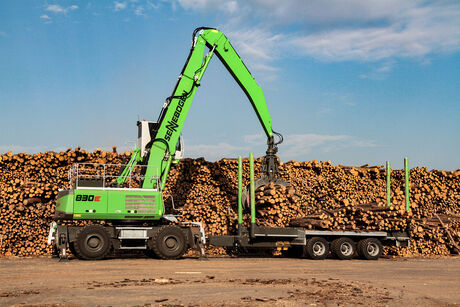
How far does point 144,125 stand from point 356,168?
992 centimetres

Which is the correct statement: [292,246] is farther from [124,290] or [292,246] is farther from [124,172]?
[124,290]

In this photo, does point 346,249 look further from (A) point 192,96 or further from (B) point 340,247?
(A) point 192,96

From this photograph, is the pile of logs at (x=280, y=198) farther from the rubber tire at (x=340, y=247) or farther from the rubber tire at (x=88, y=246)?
the rubber tire at (x=88, y=246)

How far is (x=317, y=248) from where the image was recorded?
1906 centimetres

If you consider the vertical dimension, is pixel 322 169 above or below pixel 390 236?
above

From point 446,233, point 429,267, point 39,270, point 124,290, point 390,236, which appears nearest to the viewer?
point 124,290

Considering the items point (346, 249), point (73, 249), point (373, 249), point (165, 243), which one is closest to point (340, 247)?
point (346, 249)

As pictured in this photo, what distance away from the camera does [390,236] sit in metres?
20.1

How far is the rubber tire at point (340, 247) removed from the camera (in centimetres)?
1902

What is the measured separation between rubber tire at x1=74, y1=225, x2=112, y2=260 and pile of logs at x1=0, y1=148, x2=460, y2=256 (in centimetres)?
397

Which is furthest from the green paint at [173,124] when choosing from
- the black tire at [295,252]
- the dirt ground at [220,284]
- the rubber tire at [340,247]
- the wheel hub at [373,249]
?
the wheel hub at [373,249]

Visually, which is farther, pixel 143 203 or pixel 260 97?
pixel 260 97

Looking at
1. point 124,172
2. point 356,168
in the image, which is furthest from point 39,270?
point 356,168

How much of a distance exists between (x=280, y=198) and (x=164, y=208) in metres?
4.18
